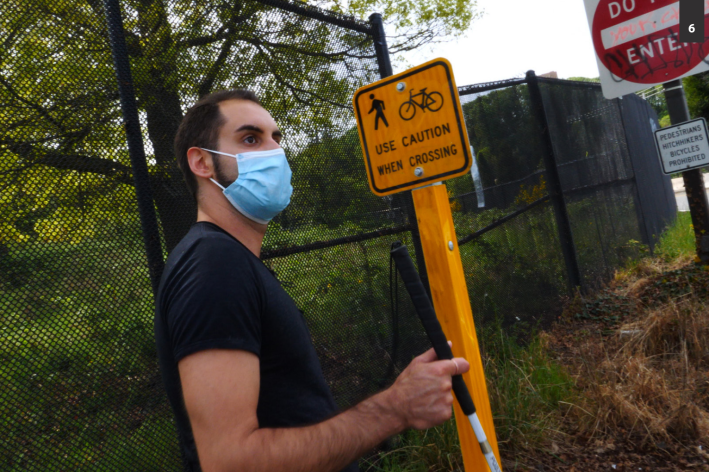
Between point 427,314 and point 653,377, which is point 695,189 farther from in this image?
point 427,314

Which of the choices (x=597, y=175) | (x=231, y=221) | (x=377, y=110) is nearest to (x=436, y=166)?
(x=377, y=110)

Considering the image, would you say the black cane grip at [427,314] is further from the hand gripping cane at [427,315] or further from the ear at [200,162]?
the ear at [200,162]

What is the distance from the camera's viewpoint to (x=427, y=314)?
5.33ft

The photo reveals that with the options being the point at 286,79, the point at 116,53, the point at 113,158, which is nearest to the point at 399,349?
the point at 286,79

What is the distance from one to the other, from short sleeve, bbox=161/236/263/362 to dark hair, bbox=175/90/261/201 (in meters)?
0.57

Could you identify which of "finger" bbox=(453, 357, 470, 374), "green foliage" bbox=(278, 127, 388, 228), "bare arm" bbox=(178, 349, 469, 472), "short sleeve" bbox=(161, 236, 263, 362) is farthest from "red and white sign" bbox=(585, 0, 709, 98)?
"short sleeve" bbox=(161, 236, 263, 362)

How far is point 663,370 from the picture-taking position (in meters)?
3.93

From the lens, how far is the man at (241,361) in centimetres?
120

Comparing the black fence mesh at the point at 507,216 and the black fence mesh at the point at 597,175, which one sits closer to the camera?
the black fence mesh at the point at 507,216

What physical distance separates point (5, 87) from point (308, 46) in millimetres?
1852

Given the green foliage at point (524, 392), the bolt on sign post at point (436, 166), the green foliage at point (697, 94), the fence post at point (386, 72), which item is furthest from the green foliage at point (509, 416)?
the green foliage at point (697, 94)

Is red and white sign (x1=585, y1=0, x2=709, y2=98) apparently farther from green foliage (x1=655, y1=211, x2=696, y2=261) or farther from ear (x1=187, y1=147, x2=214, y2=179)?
ear (x1=187, y1=147, x2=214, y2=179)

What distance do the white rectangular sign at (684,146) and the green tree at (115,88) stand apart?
4.06 metres

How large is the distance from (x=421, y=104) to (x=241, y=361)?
1339 millimetres
